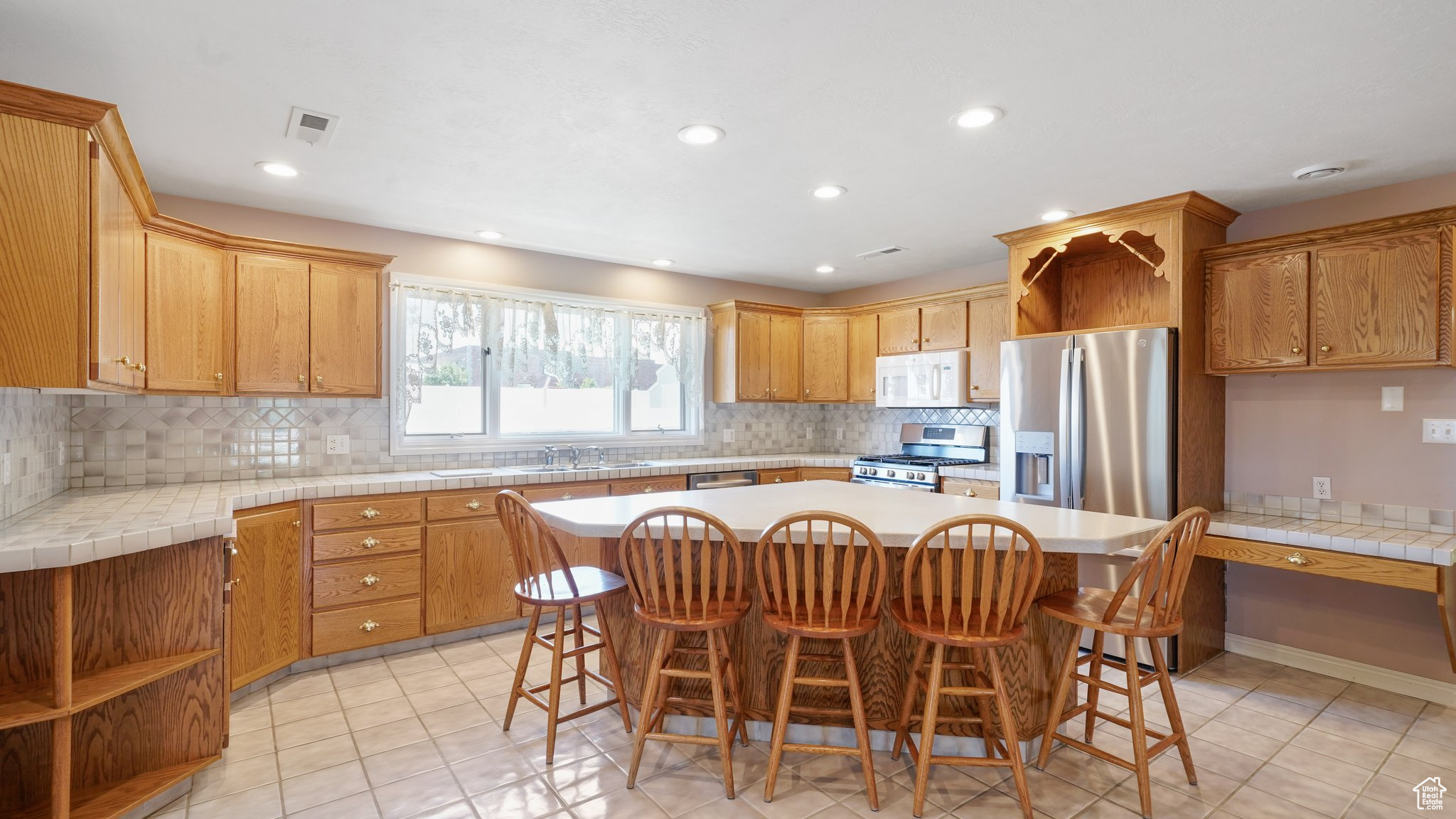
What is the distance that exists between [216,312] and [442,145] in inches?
60.6

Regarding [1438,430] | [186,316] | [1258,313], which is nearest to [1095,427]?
[1258,313]

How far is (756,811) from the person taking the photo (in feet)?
7.25

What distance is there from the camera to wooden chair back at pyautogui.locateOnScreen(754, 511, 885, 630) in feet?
6.92

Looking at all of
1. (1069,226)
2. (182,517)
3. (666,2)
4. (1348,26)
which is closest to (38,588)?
(182,517)

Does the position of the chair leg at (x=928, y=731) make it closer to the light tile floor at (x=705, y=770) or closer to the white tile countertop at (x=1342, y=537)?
the light tile floor at (x=705, y=770)

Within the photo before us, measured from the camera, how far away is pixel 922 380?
510 centimetres

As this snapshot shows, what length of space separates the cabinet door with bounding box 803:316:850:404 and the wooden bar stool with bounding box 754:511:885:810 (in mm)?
3448

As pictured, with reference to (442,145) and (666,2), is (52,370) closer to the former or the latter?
(442,145)

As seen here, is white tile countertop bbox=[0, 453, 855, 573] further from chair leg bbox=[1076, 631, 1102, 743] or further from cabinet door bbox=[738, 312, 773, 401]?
chair leg bbox=[1076, 631, 1102, 743]

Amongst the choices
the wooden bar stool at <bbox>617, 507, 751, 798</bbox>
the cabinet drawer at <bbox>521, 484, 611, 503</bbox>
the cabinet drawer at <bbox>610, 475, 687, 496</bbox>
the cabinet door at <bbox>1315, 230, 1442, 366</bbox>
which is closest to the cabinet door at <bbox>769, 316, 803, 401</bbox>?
the cabinet drawer at <bbox>610, 475, 687, 496</bbox>

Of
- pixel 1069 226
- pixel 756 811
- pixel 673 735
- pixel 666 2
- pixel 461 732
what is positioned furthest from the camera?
pixel 1069 226

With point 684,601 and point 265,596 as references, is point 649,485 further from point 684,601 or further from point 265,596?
point 684,601

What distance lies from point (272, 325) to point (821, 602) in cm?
310

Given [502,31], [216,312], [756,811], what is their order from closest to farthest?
[502,31] < [756,811] < [216,312]
